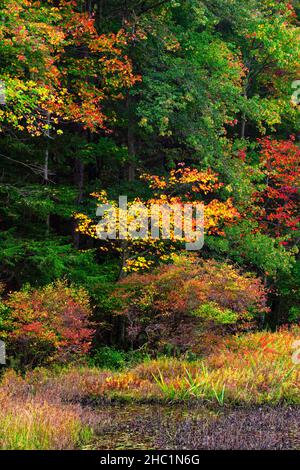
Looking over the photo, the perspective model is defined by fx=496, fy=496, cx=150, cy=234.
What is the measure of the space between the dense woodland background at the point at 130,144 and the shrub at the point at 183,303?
0.36 ft

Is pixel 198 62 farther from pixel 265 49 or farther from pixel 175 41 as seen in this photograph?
pixel 265 49

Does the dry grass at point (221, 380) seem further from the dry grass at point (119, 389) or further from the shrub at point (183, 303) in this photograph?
the shrub at point (183, 303)

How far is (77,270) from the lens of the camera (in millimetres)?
12984

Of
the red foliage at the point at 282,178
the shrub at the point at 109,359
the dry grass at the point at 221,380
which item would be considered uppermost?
the red foliage at the point at 282,178

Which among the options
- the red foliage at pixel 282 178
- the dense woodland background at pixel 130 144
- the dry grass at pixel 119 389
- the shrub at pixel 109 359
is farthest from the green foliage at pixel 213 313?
the red foliage at pixel 282 178

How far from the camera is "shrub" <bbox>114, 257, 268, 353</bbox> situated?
10977mm

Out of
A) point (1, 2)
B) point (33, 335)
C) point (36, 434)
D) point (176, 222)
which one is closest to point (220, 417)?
point (36, 434)

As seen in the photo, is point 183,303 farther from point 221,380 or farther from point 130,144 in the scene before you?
point 130,144

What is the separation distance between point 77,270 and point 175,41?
715 cm

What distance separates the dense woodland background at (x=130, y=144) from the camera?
11977 mm

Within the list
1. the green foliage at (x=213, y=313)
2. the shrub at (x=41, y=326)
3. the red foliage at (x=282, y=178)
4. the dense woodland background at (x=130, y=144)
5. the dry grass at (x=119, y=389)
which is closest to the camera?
the dry grass at (x=119, y=389)

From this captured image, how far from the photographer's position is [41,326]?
9.98 m

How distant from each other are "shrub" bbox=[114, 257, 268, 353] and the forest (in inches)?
2.0

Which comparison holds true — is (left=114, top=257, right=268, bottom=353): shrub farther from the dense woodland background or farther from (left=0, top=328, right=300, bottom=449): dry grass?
(left=0, top=328, right=300, bottom=449): dry grass
